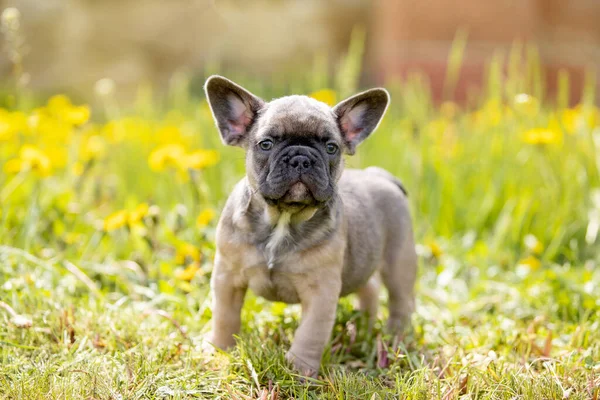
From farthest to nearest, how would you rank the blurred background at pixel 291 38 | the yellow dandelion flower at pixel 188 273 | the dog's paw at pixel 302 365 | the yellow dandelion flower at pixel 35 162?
the blurred background at pixel 291 38, the yellow dandelion flower at pixel 35 162, the yellow dandelion flower at pixel 188 273, the dog's paw at pixel 302 365

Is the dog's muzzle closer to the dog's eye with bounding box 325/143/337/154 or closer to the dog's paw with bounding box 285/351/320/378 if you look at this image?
the dog's eye with bounding box 325/143/337/154

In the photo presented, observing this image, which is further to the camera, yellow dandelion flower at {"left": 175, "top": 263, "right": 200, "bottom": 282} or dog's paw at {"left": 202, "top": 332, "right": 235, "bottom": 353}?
yellow dandelion flower at {"left": 175, "top": 263, "right": 200, "bottom": 282}

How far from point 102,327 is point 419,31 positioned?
7617mm

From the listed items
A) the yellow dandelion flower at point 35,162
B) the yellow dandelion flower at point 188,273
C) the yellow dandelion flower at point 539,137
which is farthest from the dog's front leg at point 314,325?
the yellow dandelion flower at point 539,137

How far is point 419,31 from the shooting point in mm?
10023

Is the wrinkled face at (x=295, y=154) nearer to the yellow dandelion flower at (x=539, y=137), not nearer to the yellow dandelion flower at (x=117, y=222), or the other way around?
the yellow dandelion flower at (x=117, y=222)

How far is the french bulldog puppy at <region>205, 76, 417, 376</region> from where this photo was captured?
314 cm

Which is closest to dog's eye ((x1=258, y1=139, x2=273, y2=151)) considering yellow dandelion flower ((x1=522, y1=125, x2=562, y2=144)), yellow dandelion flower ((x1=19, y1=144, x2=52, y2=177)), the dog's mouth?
the dog's mouth

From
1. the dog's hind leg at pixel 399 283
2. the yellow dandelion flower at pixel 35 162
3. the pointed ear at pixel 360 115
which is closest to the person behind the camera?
the pointed ear at pixel 360 115

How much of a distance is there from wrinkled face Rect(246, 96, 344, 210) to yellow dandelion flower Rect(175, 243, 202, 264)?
1127 millimetres

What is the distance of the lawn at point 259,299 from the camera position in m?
2.98

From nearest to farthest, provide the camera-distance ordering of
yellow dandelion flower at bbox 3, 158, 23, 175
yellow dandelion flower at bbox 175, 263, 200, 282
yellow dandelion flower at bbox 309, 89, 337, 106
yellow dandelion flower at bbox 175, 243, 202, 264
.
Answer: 1. yellow dandelion flower at bbox 175, 263, 200, 282
2. yellow dandelion flower at bbox 175, 243, 202, 264
3. yellow dandelion flower at bbox 3, 158, 23, 175
4. yellow dandelion flower at bbox 309, 89, 337, 106

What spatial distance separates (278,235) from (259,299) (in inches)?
44.4

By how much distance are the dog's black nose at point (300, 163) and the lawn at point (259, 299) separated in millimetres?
793
